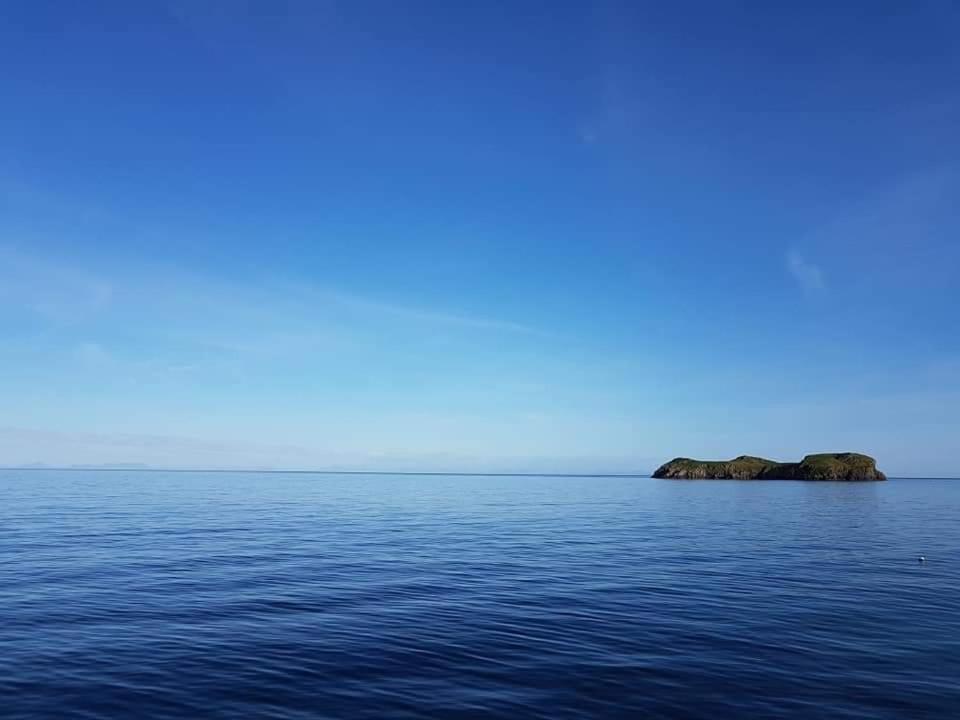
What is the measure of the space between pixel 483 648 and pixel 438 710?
5.68 m

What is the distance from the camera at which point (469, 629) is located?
23.3 meters

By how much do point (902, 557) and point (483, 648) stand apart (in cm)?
3819

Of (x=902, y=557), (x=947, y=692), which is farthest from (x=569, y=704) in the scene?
(x=902, y=557)

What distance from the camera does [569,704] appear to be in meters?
16.0

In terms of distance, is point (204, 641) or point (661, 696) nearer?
point (661, 696)

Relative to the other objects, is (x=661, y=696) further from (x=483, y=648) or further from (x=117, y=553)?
(x=117, y=553)

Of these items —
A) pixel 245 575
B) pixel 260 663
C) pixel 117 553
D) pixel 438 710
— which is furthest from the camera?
pixel 117 553

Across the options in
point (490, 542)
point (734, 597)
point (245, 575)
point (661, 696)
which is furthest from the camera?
point (490, 542)

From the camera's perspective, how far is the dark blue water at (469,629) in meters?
16.3

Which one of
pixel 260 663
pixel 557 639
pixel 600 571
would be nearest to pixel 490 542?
pixel 600 571

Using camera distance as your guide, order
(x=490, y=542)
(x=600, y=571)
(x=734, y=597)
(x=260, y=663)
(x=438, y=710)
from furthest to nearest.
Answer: (x=490, y=542) → (x=600, y=571) → (x=734, y=597) → (x=260, y=663) → (x=438, y=710)

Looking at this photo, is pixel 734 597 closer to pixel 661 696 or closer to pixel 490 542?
pixel 661 696

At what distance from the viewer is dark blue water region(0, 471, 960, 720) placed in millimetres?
16312

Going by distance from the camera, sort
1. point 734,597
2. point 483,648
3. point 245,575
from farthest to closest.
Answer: point 245,575, point 734,597, point 483,648
